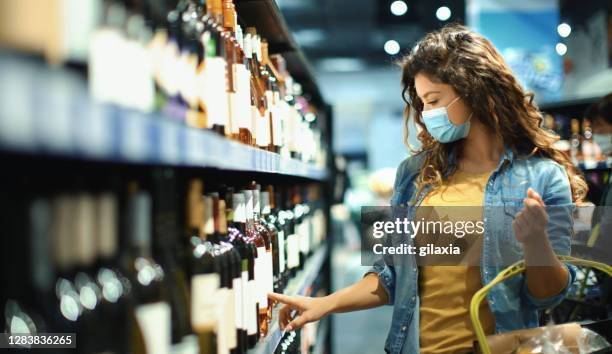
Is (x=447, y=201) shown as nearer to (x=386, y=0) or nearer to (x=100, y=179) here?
(x=100, y=179)

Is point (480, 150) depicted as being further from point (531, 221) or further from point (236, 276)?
point (236, 276)

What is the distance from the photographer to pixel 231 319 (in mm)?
1436

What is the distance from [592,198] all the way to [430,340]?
8.80 feet

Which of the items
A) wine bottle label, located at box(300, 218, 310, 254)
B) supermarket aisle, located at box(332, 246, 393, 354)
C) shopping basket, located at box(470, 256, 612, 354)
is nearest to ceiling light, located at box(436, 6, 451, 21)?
supermarket aisle, located at box(332, 246, 393, 354)

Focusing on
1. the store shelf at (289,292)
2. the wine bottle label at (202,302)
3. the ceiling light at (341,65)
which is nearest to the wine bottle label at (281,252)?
the store shelf at (289,292)

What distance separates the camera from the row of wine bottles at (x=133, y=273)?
0.84 m

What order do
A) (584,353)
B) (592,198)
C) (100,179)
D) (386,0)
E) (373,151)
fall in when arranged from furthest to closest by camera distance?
(373,151), (386,0), (592,198), (584,353), (100,179)

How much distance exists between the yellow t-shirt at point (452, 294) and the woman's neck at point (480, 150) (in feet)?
0.13

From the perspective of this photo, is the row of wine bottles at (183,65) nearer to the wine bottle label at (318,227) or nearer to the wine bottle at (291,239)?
the wine bottle at (291,239)

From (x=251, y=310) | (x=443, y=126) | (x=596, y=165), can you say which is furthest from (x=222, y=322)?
(x=596, y=165)

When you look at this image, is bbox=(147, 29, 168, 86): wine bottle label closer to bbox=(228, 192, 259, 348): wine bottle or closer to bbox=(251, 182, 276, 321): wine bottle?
bbox=(228, 192, 259, 348): wine bottle

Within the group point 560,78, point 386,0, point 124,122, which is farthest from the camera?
point 560,78

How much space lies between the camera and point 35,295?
0.84 metres

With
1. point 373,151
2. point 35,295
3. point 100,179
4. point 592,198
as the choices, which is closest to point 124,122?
point 35,295
